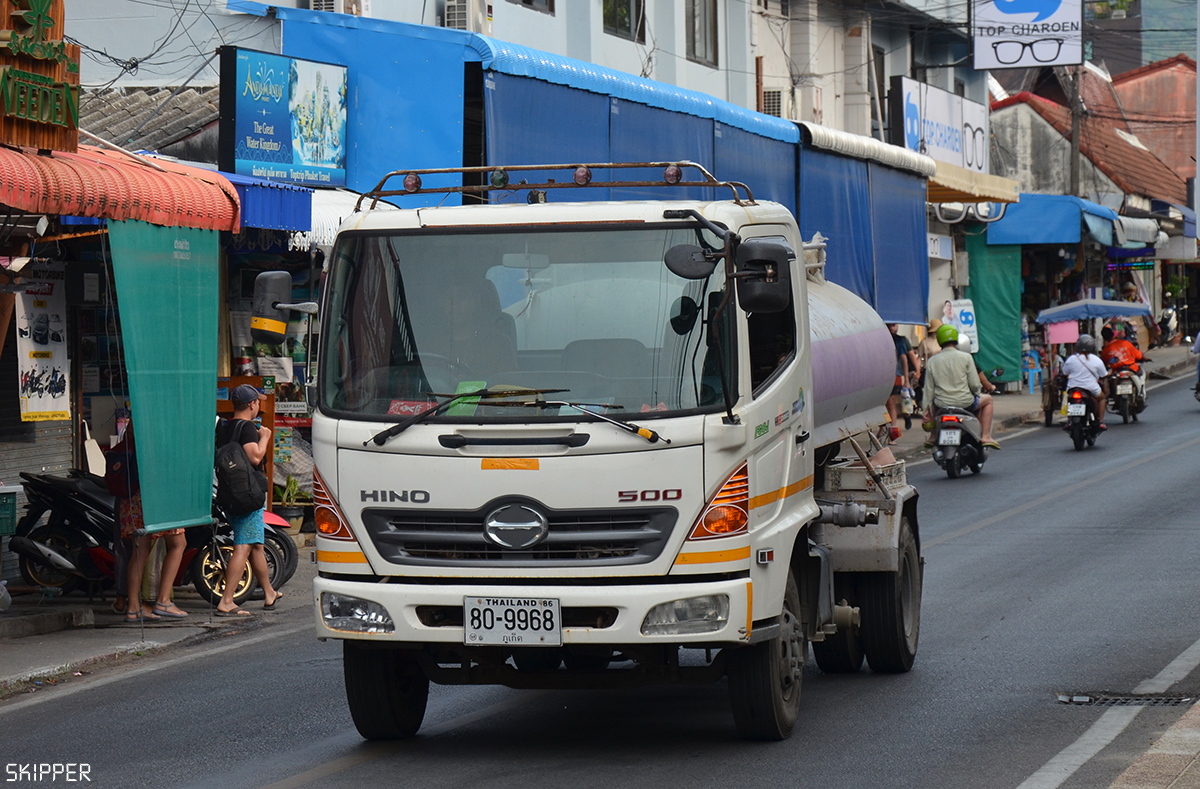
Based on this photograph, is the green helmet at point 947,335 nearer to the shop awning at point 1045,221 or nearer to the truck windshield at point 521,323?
the truck windshield at point 521,323

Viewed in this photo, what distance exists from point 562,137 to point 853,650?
7935 millimetres

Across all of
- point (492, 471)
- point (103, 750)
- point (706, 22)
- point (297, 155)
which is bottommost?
point (103, 750)

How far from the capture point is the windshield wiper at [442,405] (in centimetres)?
674

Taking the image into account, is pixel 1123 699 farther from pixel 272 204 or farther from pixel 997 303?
pixel 997 303

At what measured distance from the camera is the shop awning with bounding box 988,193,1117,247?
34812 millimetres

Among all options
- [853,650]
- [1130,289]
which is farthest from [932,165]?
[1130,289]

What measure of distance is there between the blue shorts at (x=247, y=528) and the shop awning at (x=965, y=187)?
16374 millimetres

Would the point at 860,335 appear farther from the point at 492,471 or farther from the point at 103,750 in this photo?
the point at 103,750

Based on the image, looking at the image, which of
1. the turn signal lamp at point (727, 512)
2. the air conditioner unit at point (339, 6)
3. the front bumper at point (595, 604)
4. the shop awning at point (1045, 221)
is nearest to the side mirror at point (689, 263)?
the turn signal lamp at point (727, 512)

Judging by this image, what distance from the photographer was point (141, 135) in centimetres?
1573

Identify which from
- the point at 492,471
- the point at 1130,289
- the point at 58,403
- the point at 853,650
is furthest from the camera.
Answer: the point at 1130,289

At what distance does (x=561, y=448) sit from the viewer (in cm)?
659

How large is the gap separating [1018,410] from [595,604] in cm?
2570

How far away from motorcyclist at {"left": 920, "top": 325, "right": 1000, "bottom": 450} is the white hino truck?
13.8m
